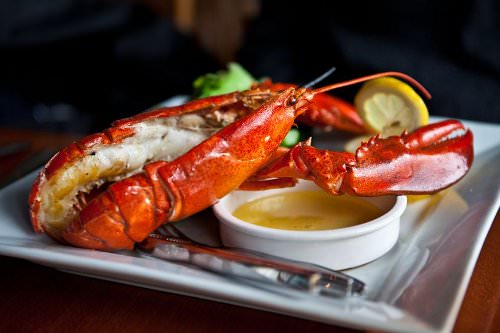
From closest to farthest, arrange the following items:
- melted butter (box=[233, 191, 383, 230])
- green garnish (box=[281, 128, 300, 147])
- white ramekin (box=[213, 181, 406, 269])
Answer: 1. white ramekin (box=[213, 181, 406, 269])
2. melted butter (box=[233, 191, 383, 230])
3. green garnish (box=[281, 128, 300, 147])

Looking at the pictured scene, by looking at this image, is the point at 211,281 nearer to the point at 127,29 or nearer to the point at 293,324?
the point at 293,324

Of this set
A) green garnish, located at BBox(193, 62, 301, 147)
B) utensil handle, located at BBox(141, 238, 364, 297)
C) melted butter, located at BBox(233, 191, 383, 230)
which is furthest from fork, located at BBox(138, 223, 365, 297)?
green garnish, located at BBox(193, 62, 301, 147)

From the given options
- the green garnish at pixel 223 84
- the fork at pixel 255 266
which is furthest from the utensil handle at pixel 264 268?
the green garnish at pixel 223 84

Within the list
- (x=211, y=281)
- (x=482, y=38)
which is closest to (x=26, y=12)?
(x=482, y=38)

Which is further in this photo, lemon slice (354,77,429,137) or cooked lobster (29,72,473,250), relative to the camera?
lemon slice (354,77,429,137)

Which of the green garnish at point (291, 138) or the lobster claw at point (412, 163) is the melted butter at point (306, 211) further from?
the green garnish at point (291, 138)

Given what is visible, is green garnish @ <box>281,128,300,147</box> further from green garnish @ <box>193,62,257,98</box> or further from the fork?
the fork
